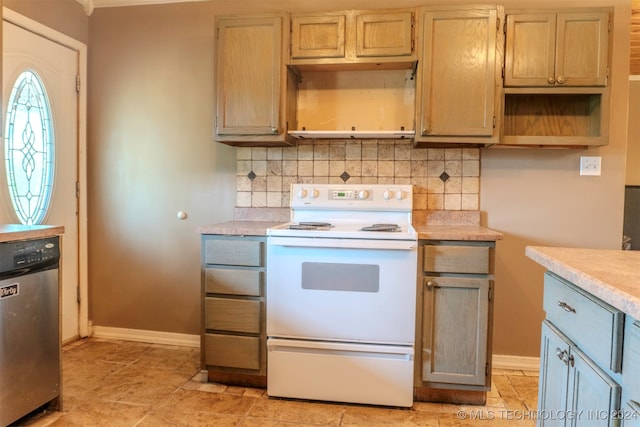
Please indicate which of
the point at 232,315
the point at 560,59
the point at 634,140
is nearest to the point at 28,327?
the point at 232,315

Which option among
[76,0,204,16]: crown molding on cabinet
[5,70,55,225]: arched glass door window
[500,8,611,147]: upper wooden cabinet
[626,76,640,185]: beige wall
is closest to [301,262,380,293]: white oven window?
[500,8,611,147]: upper wooden cabinet

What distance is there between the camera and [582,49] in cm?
214

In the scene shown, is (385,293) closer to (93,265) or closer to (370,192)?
(370,192)

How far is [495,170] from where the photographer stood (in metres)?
2.51

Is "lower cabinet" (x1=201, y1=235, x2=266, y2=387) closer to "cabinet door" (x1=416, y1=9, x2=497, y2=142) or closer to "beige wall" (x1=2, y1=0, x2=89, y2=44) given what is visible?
"cabinet door" (x1=416, y1=9, x2=497, y2=142)

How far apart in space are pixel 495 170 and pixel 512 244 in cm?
48

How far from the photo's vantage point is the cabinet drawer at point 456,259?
199cm

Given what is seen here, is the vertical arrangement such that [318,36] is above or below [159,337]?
above

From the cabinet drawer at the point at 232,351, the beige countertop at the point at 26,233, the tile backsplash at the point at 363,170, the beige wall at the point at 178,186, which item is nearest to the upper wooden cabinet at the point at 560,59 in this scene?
the beige wall at the point at 178,186

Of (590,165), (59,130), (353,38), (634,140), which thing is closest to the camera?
(353,38)

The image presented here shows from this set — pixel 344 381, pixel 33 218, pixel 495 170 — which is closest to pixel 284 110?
pixel 495 170

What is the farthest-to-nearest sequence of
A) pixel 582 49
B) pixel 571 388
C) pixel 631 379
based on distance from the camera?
pixel 582 49
pixel 571 388
pixel 631 379

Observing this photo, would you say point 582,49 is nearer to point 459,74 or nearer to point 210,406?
point 459,74

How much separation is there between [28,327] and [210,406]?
0.91 m
